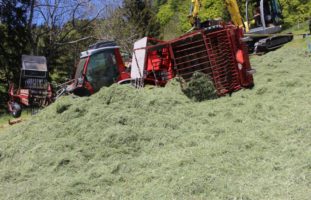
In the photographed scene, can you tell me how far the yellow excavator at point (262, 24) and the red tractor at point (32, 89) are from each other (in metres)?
7.82

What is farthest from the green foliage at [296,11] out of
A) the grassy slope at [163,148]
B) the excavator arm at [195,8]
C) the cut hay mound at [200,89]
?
the grassy slope at [163,148]

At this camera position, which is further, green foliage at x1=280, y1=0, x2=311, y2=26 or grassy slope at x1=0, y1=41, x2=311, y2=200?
green foliage at x1=280, y1=0, x2=311, y2=26

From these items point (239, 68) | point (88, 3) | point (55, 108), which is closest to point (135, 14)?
point (88, 3)

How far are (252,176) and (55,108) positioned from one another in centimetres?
434

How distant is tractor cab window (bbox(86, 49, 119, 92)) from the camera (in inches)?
478

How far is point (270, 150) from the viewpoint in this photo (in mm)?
5250

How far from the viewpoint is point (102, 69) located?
1223 cm

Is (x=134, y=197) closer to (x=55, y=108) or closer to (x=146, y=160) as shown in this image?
(x=146, y=160)

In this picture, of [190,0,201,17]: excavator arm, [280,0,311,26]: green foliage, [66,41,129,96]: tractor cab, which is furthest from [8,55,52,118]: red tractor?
[280,0,311,26]: green foliage

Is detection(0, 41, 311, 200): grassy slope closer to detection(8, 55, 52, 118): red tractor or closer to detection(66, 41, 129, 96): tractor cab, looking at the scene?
detection(66, 41, 129, 96): tractor cab

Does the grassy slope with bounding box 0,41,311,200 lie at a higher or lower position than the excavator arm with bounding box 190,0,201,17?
lower

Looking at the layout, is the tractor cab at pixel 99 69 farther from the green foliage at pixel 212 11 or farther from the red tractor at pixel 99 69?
the green foliage at pixel 212 11

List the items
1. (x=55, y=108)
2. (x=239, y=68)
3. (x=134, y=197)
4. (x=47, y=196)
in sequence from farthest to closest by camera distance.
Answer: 1. (x=239, y=68)
2. (x=55, y=108)
3. (x=47, y=196)
4. (x=134, y=197)

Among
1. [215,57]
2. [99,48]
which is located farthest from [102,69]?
[215,57]
